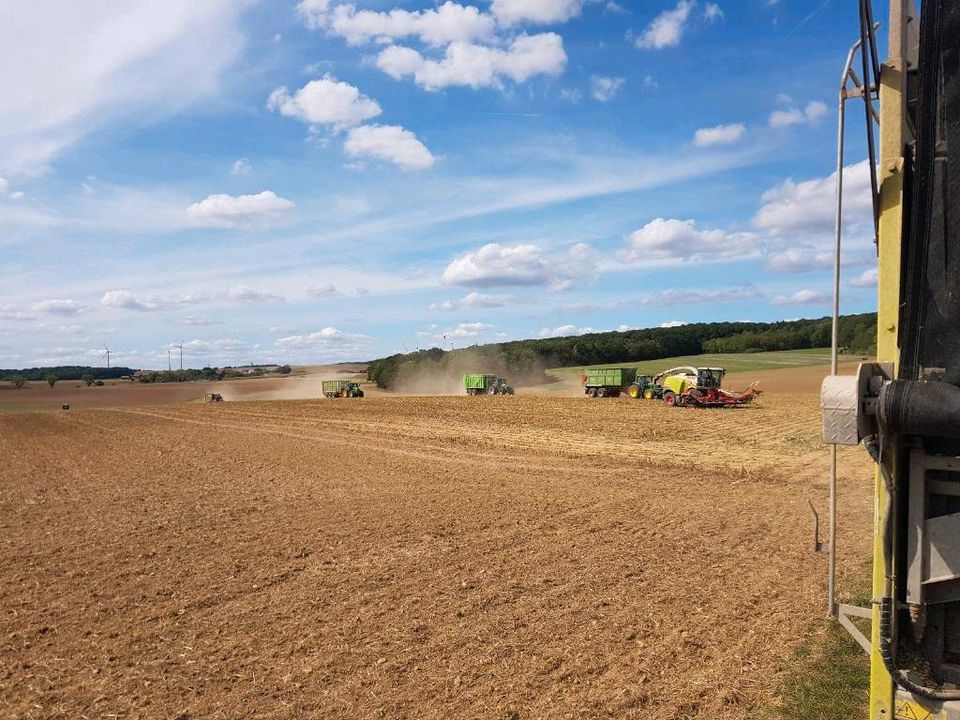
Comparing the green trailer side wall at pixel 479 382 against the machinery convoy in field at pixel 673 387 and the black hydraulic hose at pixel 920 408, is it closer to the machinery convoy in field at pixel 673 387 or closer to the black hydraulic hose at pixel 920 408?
the machinery convoy in field at pixel 673 387

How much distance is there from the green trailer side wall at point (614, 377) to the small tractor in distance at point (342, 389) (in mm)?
23754

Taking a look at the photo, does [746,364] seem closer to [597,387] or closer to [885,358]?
[597,387]

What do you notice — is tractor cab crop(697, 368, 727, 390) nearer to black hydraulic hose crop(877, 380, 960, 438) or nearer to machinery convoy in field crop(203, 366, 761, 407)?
machinery convoy in field crop(203, 366, 761, 407)

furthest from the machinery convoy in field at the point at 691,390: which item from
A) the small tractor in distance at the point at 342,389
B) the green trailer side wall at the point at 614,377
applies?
the small tractor in distance at the point at 342,389

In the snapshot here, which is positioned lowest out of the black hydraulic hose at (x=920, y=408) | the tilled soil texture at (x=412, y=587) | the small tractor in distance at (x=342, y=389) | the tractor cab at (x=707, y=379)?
Result: the tilled soil texture at (x=412, y=587)

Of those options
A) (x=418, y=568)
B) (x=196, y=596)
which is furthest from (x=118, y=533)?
(x=418, y=568)

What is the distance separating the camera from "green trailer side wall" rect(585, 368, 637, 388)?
41959 mm

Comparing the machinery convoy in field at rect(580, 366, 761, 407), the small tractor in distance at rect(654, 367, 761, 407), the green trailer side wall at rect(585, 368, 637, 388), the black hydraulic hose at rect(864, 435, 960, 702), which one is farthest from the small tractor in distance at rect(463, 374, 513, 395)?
the black hydraulic hose at rect(864, 435, 960, 702)

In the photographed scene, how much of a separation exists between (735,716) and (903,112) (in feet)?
Answer: 12.1

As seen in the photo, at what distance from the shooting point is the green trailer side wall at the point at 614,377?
138 ft

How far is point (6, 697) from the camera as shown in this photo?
16.5 ft

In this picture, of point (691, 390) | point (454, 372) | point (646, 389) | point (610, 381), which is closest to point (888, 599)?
point (691, 390)

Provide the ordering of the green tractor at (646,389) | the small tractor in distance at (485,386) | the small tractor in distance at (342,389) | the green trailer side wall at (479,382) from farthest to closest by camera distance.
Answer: the small tractor in distance at (342,389) → the green trailer side wall at (479,382) → the small tractor in distance at (485,386) → the green tractor at (646,389)

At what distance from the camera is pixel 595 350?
293ft
